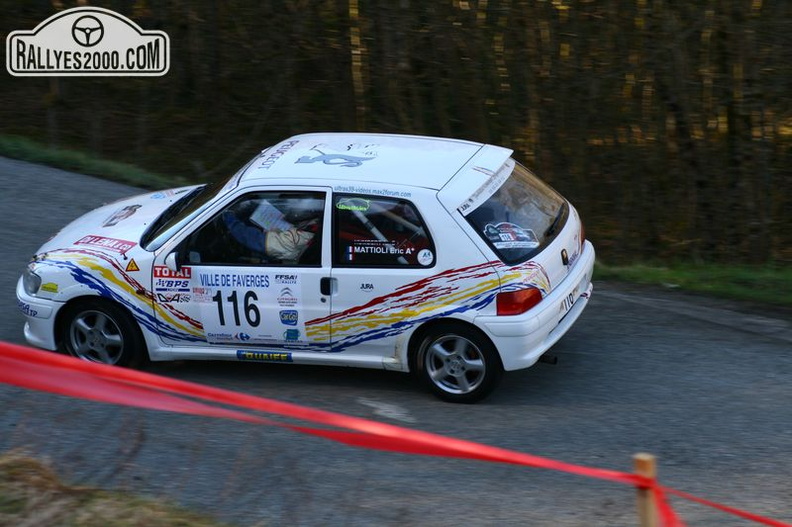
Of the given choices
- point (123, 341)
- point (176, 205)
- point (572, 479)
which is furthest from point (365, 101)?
point (572, 479)

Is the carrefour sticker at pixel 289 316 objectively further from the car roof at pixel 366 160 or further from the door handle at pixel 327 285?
the car roof at pixel 366 160

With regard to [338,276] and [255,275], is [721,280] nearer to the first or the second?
[338,276]

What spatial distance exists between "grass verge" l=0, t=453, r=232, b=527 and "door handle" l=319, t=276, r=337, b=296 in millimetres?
2112

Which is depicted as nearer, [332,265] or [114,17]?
[332,265]

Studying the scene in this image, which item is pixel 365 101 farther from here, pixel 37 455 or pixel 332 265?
pixel 37 455

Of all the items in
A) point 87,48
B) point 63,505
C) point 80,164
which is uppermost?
point 87,48

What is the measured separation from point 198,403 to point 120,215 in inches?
161

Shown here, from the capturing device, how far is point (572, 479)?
6055 mm

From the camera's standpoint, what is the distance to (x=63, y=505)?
4.82 m

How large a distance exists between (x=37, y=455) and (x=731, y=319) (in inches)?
237

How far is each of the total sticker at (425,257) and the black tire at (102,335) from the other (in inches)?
84.0

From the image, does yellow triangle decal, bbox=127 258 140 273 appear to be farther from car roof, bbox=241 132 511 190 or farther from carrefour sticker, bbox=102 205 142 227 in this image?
car roof, bbox=241 132 511 190

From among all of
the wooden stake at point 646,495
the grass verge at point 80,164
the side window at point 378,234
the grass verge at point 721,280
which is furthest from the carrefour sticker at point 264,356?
the grass verge at point 80,164

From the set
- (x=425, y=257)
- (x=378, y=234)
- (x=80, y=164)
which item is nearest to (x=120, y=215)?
(x=378, y=234)
